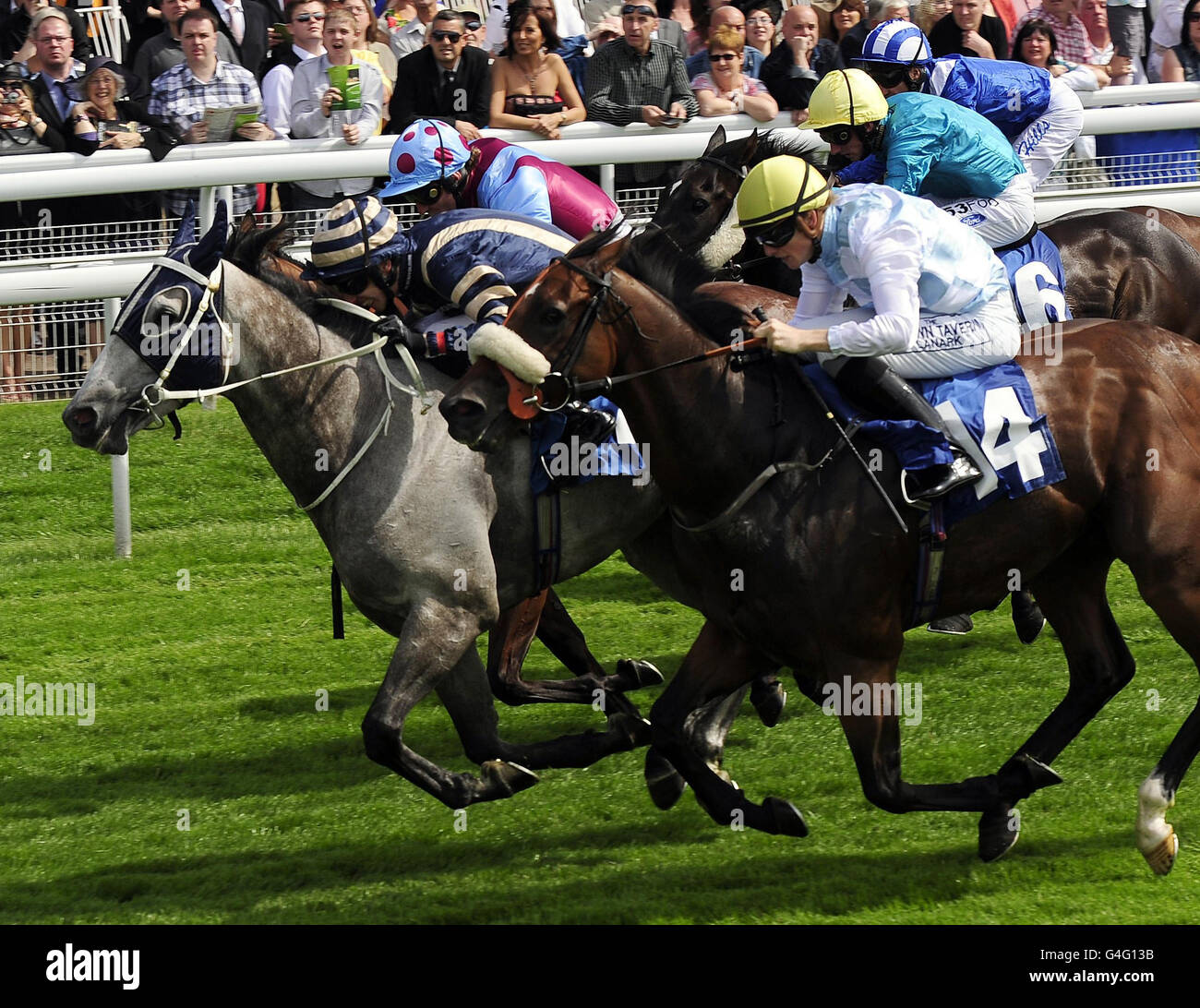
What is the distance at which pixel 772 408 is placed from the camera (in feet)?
15.4

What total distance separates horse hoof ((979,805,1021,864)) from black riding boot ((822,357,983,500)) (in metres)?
0.91

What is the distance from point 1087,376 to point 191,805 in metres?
2.96

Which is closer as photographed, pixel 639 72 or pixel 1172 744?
pixel 1172 744

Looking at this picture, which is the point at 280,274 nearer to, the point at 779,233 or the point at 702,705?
the point at 779,233

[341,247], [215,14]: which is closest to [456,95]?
[215,14]

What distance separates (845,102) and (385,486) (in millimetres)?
1792

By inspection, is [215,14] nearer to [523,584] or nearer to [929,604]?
[523,584]

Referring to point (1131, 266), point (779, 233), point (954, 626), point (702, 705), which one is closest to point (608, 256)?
point (779, 233)

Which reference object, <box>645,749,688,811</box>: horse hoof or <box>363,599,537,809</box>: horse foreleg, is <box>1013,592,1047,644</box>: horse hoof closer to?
<box>645,749,688,811</box>: horse hoof

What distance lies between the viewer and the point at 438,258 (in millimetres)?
A: 5340

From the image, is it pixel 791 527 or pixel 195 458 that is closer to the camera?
pixel 791 527

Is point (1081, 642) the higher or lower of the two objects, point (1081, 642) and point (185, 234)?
the lower

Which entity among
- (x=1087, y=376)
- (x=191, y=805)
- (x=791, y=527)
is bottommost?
(x=191, y=805)

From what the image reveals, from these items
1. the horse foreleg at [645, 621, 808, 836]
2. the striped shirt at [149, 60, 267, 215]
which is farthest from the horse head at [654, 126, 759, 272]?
the striped shirt at [149, 60, 267, 215]
